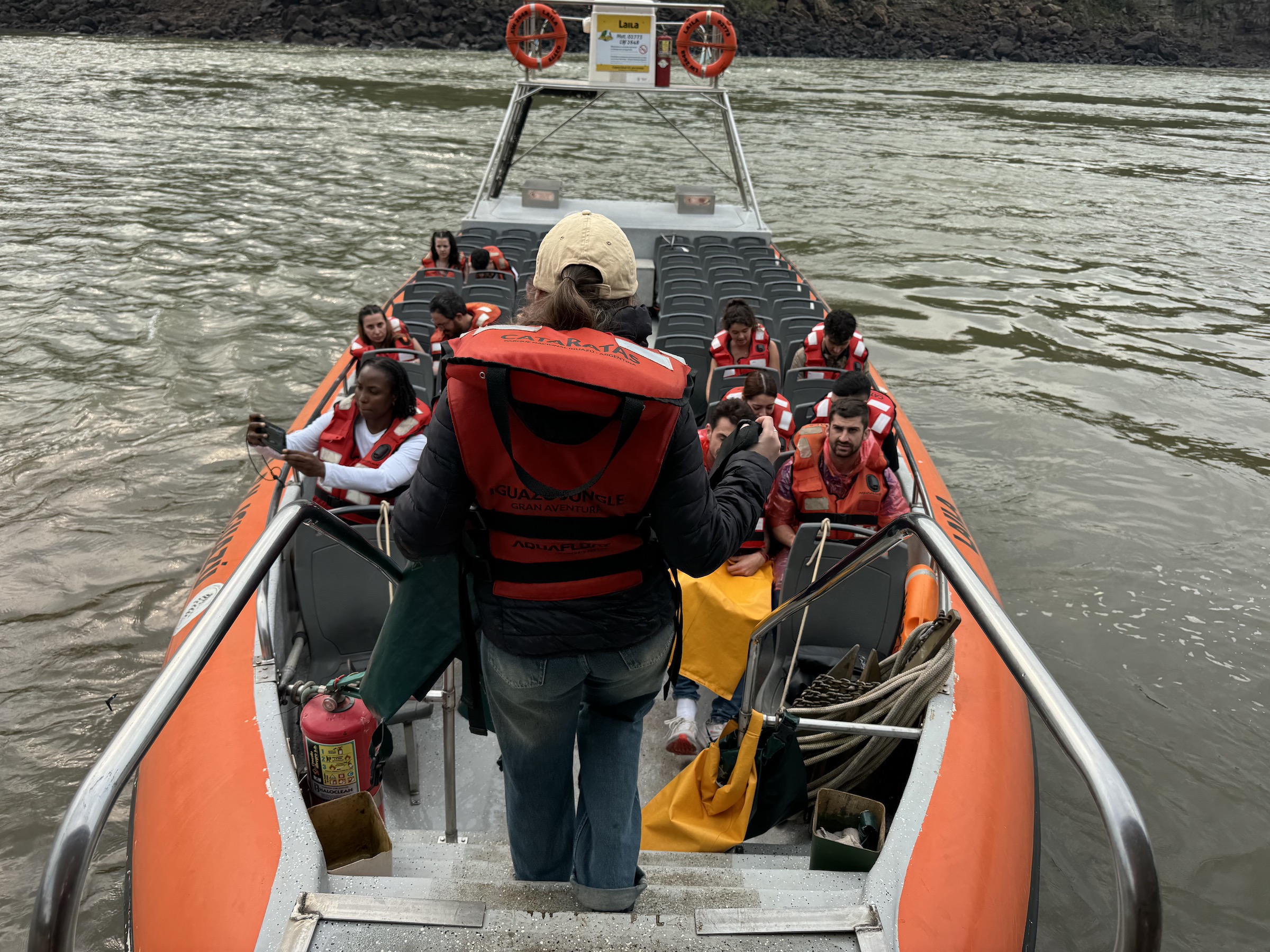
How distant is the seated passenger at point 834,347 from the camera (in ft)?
17.8

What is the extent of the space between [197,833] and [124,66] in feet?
115

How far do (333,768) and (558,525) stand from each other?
1.38 metres

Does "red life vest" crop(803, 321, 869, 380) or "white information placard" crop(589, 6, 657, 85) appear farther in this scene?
"white information placard" crop(589, 6, 657, 85)

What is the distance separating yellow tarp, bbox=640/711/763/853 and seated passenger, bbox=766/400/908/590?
3.70 feet

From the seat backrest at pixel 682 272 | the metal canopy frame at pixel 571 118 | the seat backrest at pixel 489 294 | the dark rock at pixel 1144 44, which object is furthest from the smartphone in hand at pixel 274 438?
the dark rock at pixel 1144 44

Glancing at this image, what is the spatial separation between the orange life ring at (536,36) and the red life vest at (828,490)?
5722 mm

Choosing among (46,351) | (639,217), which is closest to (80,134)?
(46,351)

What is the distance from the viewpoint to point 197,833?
2.23 m

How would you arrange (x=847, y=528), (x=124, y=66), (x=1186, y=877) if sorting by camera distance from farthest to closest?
(x=124, y=66) → (x=1186, y=877) → (x=847, y=528)

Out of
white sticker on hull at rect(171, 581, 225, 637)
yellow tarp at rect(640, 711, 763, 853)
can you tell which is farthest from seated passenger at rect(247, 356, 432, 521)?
yellow tarp at rect(640, 711, 763, 853)

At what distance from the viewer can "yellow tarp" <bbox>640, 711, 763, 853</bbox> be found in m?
2.63

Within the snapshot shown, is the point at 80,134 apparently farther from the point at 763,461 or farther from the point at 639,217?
the point at 763,461

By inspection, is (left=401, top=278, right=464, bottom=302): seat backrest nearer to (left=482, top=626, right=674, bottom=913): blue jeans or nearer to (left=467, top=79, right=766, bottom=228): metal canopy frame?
(left=467, top=79, right=766, bottom=228): metal canopy frame

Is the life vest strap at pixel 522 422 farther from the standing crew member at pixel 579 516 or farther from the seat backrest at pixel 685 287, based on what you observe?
the seat backrest at pixel 685 287
